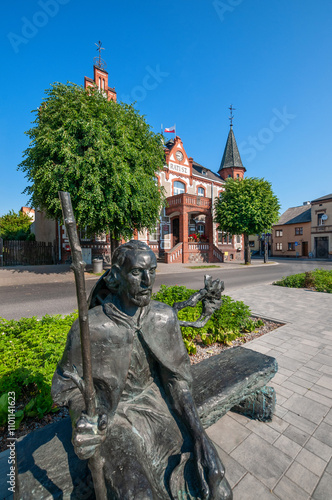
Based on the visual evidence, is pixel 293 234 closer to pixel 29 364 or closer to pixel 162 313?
pixel 29 364

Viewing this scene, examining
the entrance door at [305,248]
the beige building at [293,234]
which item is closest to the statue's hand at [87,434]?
the beige building at [293,234]

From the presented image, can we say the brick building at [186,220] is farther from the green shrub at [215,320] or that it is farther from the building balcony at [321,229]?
the green shrub at [215,320]

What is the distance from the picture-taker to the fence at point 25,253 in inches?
687

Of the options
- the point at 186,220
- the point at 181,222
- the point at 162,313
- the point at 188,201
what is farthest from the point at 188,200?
the point at 162,313

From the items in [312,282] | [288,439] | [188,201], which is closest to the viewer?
[288,439]

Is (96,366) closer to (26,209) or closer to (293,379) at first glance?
(293,379)

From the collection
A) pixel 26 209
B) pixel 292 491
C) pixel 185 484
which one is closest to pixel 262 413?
pixel 292 491

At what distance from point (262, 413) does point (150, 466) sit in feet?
5.79

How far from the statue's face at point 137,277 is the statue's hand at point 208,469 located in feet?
2.91

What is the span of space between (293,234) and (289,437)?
44.0 metres

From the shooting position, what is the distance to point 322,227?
3559 centimetres

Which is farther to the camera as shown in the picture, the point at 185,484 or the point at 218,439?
the point at 218,439

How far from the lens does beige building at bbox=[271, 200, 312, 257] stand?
38.8 metres

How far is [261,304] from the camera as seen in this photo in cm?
755
